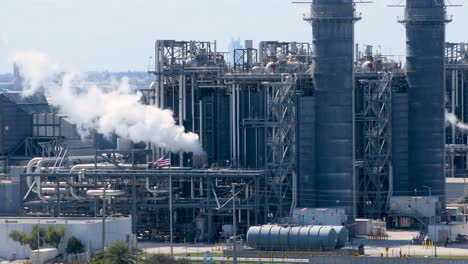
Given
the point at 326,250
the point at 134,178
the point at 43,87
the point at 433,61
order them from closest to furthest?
1. the point at 326,250
2. the point at 134,178
3. the point at 433,61
4. the point at 43,87

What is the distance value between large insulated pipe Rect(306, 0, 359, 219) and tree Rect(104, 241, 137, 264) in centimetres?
2852

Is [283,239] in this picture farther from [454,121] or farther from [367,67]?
[454,121]

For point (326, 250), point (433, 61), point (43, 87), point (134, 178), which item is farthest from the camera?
point (43, 87)

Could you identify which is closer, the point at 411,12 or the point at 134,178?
the point at 134,178

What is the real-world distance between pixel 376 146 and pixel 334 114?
387 inches

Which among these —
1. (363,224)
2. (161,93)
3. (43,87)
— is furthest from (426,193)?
(43,87)

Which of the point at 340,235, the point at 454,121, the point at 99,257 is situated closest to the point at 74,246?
the point at 99,257

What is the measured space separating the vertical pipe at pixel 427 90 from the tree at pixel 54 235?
41.4m

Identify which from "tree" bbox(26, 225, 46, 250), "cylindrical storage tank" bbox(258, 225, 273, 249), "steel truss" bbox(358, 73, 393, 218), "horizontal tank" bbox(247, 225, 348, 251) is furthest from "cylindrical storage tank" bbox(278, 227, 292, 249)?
"steel truss" bbox(358, 73, 393, 218)

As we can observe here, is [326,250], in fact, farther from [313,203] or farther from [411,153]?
[411,153]

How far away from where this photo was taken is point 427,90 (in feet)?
475

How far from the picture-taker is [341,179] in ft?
438

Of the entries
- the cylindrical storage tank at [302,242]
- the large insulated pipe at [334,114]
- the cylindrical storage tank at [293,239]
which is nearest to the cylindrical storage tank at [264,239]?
the cylindrical storage tank at [293,239]

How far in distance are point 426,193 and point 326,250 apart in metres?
28.8
